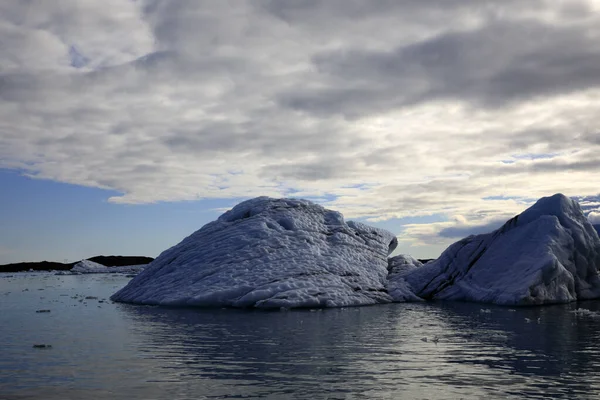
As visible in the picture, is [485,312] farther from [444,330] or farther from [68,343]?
[68,343]

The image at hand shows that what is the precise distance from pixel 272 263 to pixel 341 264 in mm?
3226

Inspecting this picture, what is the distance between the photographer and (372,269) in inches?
1010

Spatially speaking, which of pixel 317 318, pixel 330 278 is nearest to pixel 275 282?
pixel 330 278

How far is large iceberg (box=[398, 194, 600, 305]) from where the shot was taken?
23.1 metres

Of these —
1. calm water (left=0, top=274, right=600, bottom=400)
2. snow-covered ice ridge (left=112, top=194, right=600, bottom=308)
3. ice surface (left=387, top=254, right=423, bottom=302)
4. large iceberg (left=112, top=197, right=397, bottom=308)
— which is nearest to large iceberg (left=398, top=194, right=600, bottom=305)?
snow-covered ice ridge (left=112, top=194, right=600, bottom=308)

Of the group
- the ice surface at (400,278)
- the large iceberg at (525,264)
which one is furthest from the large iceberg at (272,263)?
the large iceberg at (525,264)

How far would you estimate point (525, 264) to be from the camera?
23.8 metres

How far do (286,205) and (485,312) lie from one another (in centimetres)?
1220

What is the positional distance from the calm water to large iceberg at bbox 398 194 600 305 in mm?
4991

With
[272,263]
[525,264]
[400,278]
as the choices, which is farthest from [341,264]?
[525,264]

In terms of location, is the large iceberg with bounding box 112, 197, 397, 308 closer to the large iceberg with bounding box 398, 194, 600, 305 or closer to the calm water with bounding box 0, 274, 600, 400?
the large iceberg with bounding box 398, 194, 600, 305

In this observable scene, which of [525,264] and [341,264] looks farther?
[341,264]

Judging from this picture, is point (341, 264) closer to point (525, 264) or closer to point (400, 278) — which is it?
point (400, 278)

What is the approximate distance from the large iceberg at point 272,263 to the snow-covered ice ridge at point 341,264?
0.16 feet
